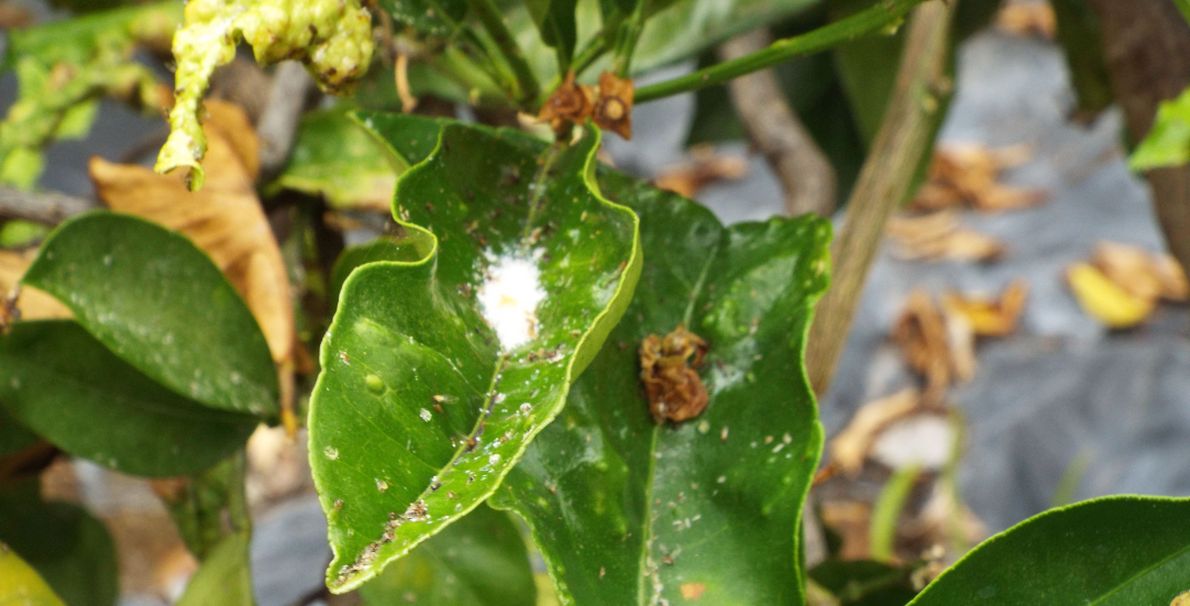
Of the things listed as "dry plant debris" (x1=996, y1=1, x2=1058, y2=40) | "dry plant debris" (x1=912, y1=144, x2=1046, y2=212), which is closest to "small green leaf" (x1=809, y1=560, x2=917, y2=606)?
"dry plant debris" (x1=912, y1=144, x2=1046, y2=212)

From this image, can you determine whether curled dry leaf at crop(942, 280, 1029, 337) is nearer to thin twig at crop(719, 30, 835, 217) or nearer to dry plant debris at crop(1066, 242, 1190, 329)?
dry plant debris at crop(1066, 242, 1190, 329)

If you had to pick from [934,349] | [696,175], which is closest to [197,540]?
[934,349]

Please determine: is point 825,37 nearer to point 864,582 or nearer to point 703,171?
point 864,582

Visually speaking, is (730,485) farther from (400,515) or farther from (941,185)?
(941,185)

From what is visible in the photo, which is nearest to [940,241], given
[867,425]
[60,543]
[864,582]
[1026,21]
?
[867,425]

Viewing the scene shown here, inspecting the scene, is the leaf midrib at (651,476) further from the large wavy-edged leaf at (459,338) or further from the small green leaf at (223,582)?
the small green leaf at (223,582)

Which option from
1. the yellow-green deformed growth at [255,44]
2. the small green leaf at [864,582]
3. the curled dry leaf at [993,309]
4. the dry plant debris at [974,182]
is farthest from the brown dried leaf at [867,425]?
the yellow-green deformed growth at [255,44]
